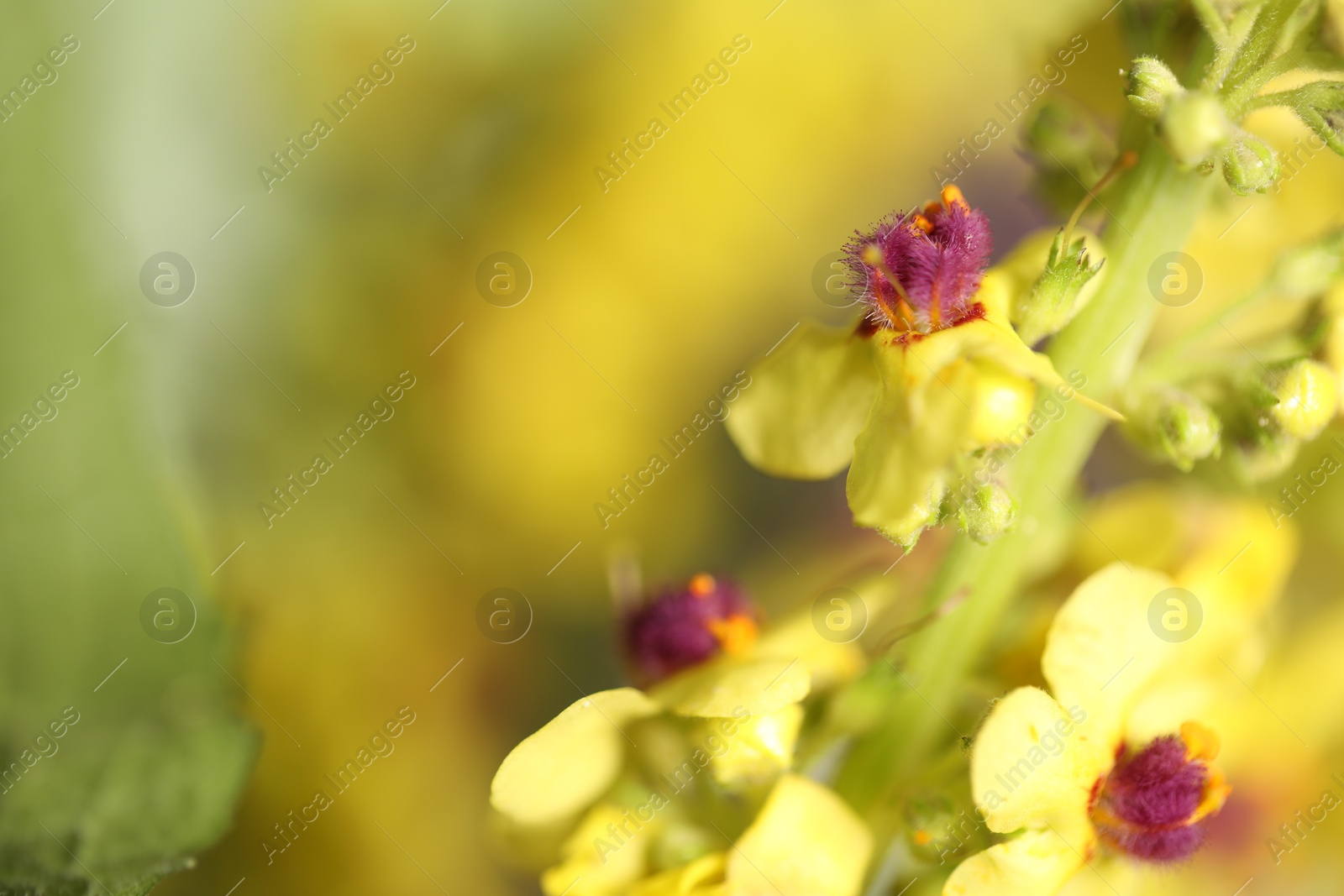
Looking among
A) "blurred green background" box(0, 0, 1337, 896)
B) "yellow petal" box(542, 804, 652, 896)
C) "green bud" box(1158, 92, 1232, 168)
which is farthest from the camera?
"blurred green background" box(0, 0, 1337, 896)

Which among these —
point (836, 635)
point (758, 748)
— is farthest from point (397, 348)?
point (758, 748)

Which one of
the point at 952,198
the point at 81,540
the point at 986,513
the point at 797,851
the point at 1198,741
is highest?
the point at 81,540

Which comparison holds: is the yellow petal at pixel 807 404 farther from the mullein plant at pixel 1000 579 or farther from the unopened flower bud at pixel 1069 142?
the unopened flower bud at pixel 1069 142

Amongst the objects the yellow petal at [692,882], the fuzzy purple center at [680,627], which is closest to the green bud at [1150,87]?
the fuzzy purple center at [680,627]

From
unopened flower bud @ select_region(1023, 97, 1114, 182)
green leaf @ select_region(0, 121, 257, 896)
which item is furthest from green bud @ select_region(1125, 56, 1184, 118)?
green leaf @ select_region(0, 121, 257, 896)

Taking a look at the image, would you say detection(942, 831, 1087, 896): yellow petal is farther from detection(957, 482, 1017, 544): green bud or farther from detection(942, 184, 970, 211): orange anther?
detection(942, 184, 970, 211): orange anther

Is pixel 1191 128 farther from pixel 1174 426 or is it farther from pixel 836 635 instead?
pixel 836 635
